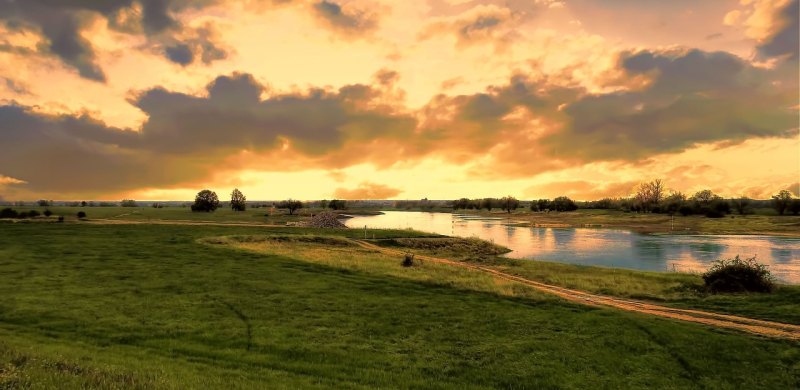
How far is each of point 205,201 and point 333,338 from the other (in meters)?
155

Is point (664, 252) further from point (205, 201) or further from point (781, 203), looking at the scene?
point (205, 201)

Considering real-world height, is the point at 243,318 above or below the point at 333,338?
above

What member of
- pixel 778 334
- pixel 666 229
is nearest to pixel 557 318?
pixel 778 334

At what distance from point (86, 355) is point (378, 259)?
3539 cm

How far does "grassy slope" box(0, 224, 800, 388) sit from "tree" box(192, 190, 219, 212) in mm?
127865

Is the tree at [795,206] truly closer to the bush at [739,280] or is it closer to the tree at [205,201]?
the bush at [739,280]

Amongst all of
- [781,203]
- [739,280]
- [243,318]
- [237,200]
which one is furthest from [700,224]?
[237,200]

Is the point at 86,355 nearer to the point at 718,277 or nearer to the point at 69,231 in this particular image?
the point at 718,277

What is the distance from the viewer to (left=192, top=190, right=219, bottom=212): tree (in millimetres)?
157500

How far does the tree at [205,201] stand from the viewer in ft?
517

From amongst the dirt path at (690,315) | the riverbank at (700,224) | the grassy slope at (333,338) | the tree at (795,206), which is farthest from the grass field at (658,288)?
the tree at (795,206)

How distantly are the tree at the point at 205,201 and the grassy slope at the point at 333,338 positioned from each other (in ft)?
420

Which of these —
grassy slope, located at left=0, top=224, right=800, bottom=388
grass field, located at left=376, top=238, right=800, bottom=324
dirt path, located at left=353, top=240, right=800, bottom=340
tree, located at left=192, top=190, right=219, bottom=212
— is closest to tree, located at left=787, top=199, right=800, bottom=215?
grass field, located at left=376, top=238, right=800, bottom=324

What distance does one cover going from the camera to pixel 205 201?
6289 inches
